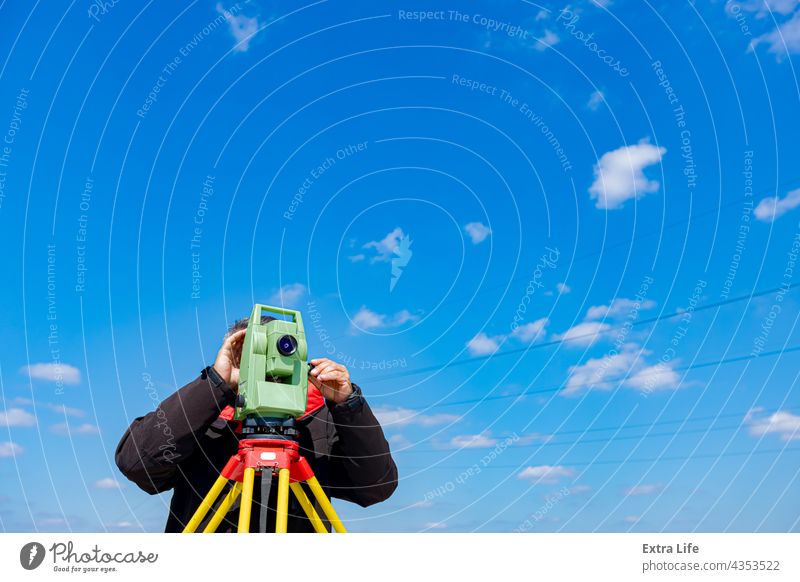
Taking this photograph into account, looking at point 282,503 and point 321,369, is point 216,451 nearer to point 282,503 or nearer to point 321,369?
point 321,369

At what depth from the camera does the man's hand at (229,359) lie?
402cm

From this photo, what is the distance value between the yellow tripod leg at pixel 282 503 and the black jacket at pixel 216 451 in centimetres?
42

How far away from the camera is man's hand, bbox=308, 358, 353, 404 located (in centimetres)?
415

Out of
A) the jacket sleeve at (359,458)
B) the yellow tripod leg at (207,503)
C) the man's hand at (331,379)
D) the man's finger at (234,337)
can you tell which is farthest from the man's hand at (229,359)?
the jacket sleeve at (359,458)

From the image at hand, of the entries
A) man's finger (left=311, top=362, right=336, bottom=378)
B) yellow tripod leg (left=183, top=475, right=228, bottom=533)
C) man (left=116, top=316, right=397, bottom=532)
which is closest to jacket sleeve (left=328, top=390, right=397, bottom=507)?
man (left=116, top=316, right=397, bottom=532)

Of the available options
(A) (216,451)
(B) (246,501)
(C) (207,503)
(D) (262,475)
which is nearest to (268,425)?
(D) (262,475)

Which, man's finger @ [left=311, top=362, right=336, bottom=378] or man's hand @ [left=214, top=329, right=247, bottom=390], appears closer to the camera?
man's hand @ [left=214, top=329, right=247, bottom=390]

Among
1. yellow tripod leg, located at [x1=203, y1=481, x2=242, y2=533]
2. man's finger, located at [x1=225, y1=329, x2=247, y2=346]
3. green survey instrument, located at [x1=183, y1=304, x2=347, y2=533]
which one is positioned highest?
man's finger, located at [x1=225, y1=329, x2=247, y2=346]

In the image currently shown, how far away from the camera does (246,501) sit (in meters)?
3.44

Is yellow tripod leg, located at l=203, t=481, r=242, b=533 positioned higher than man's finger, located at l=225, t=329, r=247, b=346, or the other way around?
man's finger, located at l=225, t=329, r=247, b=346

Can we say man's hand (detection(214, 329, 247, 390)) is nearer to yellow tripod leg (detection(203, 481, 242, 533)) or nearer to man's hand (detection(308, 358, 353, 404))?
man's hand (detection(308, 358, 353, 404))

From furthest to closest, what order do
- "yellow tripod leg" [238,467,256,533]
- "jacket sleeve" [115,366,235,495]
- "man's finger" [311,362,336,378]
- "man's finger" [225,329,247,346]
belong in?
"man's finger" [311,362,336,378], "man's finger" [225,329,247,346], "jacket sleeve" [115,366,235,495], "yellow tripod leg" [238,467,256,533]
